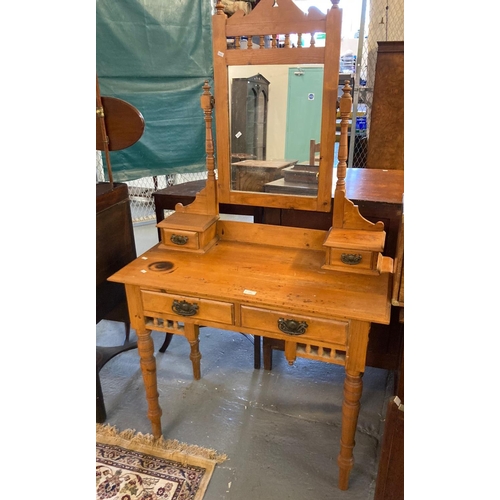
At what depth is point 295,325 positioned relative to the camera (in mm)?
1303

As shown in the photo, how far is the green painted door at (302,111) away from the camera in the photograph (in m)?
1.38

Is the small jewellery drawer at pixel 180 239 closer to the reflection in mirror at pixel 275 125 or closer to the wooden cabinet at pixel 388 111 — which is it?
the reflection in mirror at pixel 275 125

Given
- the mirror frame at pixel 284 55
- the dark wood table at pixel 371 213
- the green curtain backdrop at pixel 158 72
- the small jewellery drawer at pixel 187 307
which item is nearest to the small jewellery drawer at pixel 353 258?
the mirror frame at pixel 284 55

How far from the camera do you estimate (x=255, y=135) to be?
1.50m

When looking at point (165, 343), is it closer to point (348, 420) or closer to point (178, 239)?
point (178, 239)

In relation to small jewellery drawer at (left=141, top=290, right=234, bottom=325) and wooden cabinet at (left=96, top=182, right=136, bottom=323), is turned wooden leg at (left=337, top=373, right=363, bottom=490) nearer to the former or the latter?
small jewellery drawer at (left=141, top=290, right=234, bottom=325)

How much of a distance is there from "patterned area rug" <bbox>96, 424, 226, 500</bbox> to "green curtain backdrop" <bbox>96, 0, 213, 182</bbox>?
205 cm

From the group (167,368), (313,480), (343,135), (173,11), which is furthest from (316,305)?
(173,11)

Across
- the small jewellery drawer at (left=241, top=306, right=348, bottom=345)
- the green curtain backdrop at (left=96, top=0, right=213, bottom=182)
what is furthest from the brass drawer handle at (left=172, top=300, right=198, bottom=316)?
the green curtain backdrop at (left=96, top=0, right=213, bottom=182)

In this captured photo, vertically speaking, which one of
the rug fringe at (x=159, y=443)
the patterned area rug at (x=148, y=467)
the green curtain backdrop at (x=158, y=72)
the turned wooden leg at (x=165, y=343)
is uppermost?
the green curtain backdrop at (x=158, y=72)

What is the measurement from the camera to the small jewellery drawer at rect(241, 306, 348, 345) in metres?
1.27

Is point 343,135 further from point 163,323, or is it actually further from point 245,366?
point 245,366

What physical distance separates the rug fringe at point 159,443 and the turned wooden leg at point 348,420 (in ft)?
1.57

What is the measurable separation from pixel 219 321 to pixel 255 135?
696 mm
